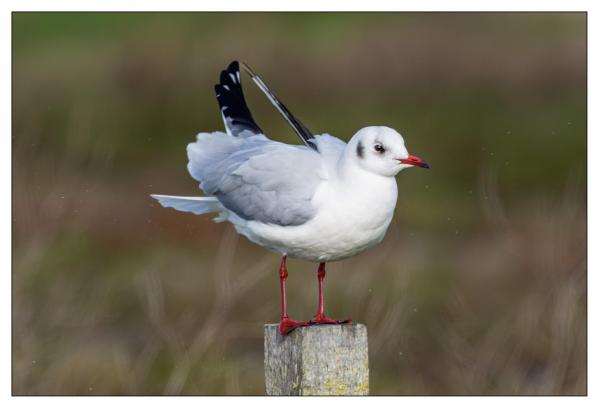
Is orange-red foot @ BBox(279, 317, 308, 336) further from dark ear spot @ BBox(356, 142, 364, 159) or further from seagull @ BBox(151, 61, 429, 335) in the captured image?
dark ear spot @ BBox(356, 142, 364, 159)

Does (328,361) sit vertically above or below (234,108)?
below

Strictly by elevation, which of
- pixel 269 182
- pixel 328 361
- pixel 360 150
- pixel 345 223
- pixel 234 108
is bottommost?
pixel 328 361

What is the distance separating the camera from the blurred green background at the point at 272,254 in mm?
5488

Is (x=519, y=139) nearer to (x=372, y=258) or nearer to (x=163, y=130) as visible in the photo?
(x=163, y=130)

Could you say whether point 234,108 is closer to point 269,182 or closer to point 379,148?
point 269,182

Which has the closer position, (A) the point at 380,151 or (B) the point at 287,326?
(B) the point at 287,326

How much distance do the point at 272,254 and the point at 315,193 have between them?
7.43ft

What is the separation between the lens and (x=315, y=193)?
4016mm

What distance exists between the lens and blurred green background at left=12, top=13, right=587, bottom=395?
549 cm

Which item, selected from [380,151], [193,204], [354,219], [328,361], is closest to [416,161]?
[380,151]

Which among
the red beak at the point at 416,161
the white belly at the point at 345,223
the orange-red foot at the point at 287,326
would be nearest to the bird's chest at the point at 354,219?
the white belly at the point at 345,223

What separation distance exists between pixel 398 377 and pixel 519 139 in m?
4.47

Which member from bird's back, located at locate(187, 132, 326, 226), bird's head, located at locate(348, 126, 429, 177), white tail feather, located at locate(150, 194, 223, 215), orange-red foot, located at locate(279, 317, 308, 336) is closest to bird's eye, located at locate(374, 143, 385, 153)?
bird's head, located at locate(348, 126, 429, 177)

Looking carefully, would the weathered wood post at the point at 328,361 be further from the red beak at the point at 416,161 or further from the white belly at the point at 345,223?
the red beak at the point at 416,161
